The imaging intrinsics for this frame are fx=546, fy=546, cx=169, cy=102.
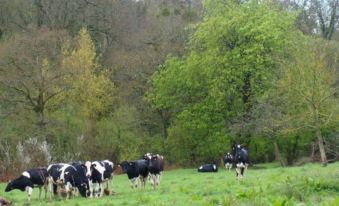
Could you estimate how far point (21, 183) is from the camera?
26391 millimetres

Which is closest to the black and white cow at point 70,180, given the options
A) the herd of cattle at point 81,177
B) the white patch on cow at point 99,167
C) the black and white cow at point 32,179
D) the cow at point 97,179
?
the herd of cattle at point 81,177

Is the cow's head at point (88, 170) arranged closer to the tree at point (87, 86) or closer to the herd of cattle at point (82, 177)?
the herd of cattle at point (82, 177)

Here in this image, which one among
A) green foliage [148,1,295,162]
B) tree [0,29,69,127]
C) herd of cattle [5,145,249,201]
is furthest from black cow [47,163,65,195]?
green foliage [148,1,295,162]

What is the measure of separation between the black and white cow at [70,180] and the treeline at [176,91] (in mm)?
17656

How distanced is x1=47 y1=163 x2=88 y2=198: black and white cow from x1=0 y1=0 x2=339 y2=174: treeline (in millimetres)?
17656

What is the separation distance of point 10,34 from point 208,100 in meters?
23.6

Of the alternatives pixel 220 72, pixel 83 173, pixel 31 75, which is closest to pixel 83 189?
pixel 83 173

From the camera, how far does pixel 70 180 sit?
25.1m

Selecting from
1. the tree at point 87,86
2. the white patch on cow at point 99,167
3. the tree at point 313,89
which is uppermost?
the tree at point 87,86

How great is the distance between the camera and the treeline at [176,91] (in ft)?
135

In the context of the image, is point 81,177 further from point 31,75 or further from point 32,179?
point 31,75

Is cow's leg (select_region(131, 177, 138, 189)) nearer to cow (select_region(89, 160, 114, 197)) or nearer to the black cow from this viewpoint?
cow (select_region(89, 160, 114, 197))

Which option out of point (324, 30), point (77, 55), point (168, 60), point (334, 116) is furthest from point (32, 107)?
point (324, 30)

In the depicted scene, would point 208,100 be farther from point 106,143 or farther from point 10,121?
point 10,121
